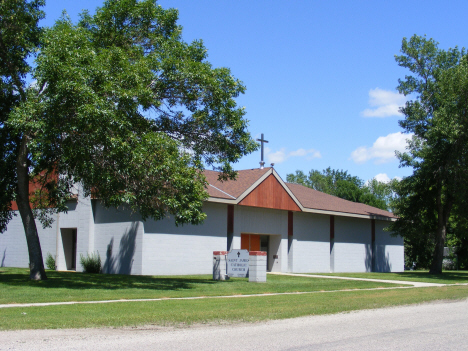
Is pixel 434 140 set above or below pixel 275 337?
above

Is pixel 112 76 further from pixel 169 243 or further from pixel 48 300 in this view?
pixel 169 243

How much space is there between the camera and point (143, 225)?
25219 mm

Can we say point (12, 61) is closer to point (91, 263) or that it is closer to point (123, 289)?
point (123, 289)

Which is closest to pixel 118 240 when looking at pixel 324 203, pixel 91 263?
pixel 91 263

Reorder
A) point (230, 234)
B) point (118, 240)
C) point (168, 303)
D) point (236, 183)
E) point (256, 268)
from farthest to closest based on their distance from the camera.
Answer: point (236, 183) → point (230, 234) → point (118, 240) → point (256, 268) → point (168, 303)

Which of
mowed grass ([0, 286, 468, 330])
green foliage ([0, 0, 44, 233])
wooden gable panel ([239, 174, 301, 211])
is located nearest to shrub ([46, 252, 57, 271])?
green foliage ([0, 0, 44, 233])

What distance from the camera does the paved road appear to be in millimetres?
7883

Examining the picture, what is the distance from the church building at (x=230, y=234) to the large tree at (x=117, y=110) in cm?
622

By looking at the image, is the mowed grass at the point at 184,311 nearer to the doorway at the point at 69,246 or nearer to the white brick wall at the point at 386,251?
the doorway at the point at 69,246

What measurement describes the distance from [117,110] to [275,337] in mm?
9654

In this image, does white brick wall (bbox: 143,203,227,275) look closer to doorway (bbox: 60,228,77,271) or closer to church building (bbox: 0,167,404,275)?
church building (bbox: 0,167,404,275)

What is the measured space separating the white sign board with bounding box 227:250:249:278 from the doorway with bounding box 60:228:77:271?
12.6 metres

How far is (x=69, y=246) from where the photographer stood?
3098 cm

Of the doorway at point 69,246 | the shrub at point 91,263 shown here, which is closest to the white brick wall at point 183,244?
the shrub at point 91,263
